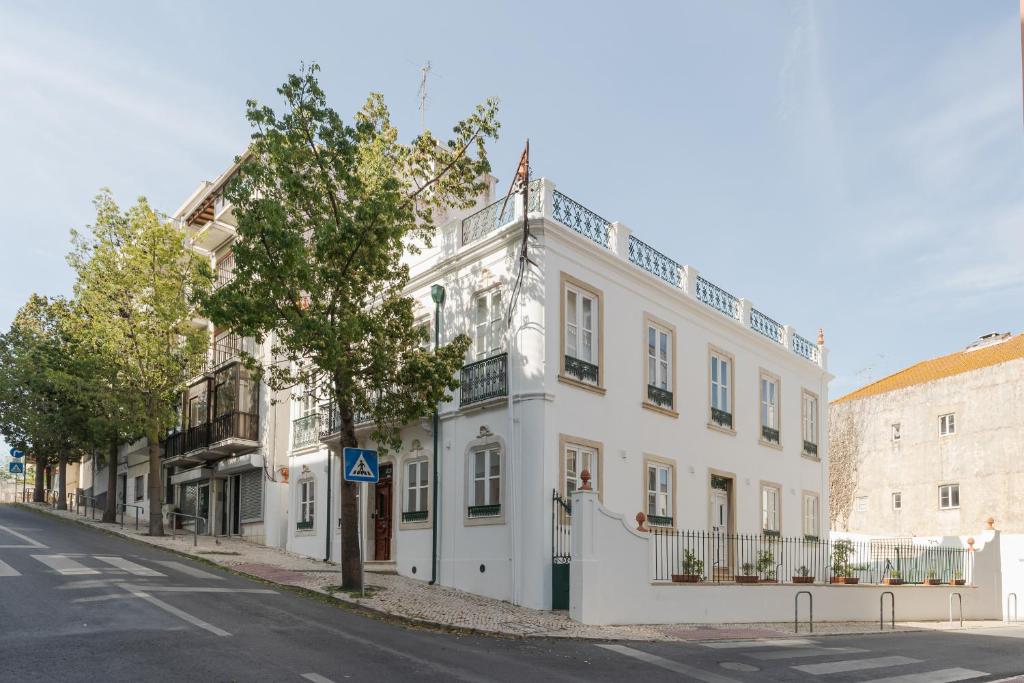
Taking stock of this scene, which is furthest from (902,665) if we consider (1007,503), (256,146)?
(1007,503)

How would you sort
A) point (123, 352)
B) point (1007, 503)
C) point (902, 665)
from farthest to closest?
point (1007, 503), point (123, 352), point (902, 665)

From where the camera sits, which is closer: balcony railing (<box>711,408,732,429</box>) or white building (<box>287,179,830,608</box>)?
white building (<box>287,179,830,608</box>)

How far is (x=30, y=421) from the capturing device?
125 ft

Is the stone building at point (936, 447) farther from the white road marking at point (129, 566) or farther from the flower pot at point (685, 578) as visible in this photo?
the white road marking at point (129, 566)

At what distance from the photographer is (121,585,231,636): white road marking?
490 inches

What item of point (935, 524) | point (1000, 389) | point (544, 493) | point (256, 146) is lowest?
point (935, 524)

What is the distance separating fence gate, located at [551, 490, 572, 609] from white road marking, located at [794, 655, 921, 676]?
17.7ft

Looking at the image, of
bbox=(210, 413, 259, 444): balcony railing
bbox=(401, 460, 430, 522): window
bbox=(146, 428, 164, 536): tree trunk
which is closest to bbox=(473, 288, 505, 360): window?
bbox=(401, 460, 430, 522): window

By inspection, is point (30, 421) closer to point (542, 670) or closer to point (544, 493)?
point (544, 493)

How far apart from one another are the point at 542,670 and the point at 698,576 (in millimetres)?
7619

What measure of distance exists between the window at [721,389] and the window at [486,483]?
7.80 metres

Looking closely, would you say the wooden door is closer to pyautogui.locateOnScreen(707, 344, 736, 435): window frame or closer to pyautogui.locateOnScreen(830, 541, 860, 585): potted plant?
pyautogui.locateOnScreen(707, 344, 736, 435): window frame

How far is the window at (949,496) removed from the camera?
3816 cm

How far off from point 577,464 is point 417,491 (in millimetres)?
4271
